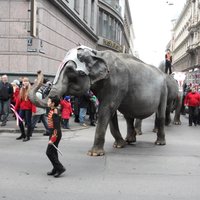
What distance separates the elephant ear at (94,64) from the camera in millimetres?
8695

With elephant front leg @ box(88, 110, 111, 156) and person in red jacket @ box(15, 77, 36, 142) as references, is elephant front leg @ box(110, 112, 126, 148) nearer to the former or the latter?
elephant front leg @ box(88, 110, 111, 156)

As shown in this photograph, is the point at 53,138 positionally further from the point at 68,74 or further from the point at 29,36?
the point at 29,36

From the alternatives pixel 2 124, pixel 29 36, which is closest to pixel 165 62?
pixel 29 36

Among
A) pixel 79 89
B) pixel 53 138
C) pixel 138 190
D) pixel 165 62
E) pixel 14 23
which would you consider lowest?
pixel 138 190

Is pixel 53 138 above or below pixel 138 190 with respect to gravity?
above

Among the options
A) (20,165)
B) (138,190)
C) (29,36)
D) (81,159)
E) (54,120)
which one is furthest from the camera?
(29,36)

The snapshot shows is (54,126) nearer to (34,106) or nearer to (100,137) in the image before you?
(100,137)

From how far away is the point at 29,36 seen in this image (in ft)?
58.1

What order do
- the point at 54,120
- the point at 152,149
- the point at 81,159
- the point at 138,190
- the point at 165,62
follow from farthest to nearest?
1. the point at 165,62
2. the point at 152,149
3. the point at 81,159
4. the point at 54,120
5. the point at 138,190

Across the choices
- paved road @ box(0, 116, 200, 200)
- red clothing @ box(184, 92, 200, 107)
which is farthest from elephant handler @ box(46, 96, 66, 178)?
red clothing @ box(184, 92, 200, 107)

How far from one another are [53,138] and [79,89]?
1573mm

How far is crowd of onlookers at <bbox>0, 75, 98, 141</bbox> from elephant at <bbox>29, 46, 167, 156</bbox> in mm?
696

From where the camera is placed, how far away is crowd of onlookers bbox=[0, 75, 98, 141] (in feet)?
38.8

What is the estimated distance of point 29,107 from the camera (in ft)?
38.9
